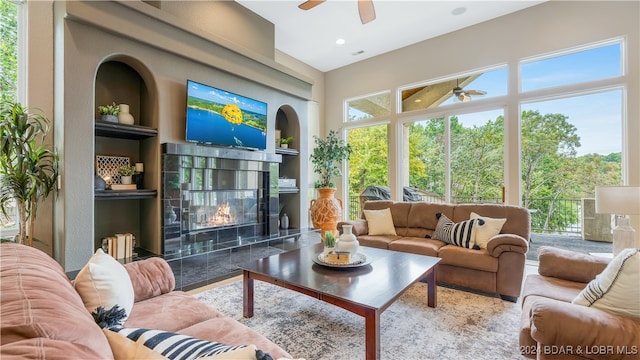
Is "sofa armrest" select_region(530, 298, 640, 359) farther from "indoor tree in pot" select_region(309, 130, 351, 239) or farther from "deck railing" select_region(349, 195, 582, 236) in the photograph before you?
"indoor tree in pot" select_region(309, 130, 351, 239)

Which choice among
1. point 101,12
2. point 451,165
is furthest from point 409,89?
point 101,12

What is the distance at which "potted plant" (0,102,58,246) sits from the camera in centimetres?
243

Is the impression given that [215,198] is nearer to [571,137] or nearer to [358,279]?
[358,279]

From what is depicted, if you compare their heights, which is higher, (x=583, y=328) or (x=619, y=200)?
(x=619, y=200)

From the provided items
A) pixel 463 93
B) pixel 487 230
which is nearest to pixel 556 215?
pixel 487 230

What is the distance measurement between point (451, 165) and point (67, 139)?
5.18 meters

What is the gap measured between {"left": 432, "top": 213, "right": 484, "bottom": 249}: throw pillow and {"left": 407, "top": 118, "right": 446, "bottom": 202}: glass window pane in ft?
5.56

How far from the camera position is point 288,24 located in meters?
4.66

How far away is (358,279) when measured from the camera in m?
2.12

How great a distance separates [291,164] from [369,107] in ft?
7.23

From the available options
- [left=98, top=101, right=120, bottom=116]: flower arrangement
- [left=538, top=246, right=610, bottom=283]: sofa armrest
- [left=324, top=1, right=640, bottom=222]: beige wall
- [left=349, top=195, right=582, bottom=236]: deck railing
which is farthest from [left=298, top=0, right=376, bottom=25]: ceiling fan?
[left=349, top=195, right=582, bottom=236]: deck railing

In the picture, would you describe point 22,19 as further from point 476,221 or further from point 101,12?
point 476,221

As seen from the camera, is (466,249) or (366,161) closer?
(466,249)

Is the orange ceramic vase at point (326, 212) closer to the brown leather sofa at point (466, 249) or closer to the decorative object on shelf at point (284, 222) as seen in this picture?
the decorative object on shelf at point (284, 222)
